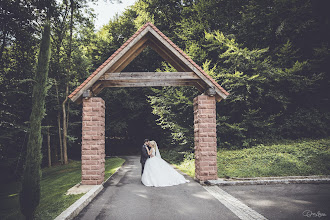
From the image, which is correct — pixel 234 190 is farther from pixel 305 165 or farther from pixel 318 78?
pixel 318 78

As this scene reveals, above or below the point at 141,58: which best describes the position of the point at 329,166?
below

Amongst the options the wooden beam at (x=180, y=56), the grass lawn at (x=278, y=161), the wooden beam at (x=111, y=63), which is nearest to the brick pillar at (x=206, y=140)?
the wooden beam at (x=180, y=56)

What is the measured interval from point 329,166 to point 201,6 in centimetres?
1350

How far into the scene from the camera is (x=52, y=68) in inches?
711

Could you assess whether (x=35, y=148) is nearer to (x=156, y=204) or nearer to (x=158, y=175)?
(x=156, y=204)

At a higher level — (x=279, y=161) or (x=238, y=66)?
(x=238, y=66)

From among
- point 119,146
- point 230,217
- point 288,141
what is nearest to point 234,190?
point 230,217

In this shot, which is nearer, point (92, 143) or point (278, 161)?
point (92, 143)

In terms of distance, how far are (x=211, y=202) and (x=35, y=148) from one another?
4.73 metres

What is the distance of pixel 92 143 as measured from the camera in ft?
24.8

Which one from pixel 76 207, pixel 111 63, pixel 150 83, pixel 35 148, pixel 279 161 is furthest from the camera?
pixel 279 161

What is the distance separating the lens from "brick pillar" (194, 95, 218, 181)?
7602 mm

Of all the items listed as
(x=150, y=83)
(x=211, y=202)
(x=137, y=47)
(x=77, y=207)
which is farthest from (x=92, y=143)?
(x=211, y=202)

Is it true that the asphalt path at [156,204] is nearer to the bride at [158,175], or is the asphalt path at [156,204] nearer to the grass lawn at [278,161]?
the bride at [158,175]
